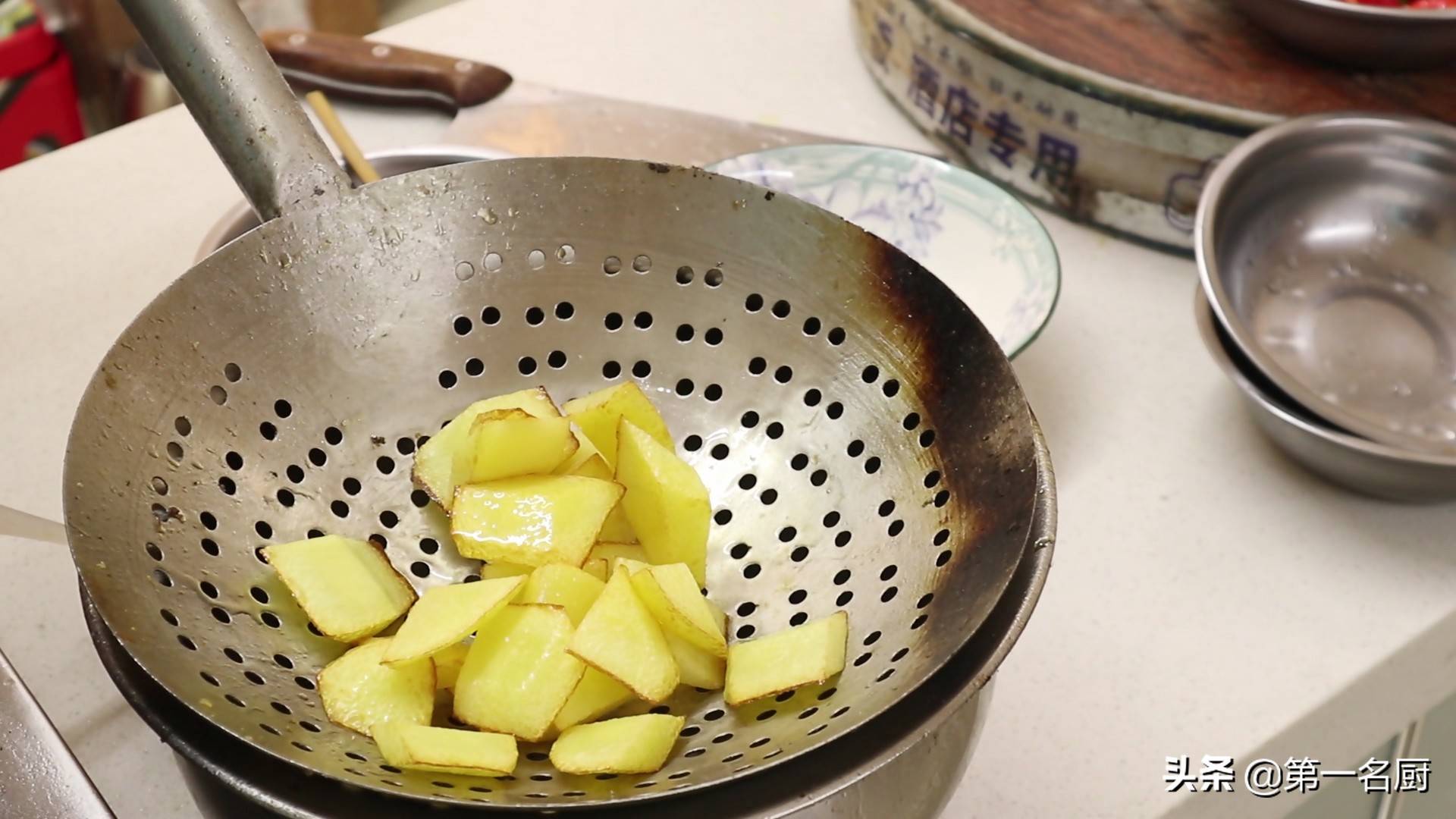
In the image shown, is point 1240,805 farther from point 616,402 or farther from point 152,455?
point 152,455

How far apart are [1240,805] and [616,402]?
1.32 feet

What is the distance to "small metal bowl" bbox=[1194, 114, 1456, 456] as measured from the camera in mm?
812

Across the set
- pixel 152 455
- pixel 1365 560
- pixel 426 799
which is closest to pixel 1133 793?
pixel 1365 560

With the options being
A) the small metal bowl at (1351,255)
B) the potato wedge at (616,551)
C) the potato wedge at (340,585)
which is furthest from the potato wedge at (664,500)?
the small metal bowl at (1351,255)

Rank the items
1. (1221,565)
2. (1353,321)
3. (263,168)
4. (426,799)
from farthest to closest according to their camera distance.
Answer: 1. (1353,321)
2. (1221,565)
3. (263,168)
4. (426,799)

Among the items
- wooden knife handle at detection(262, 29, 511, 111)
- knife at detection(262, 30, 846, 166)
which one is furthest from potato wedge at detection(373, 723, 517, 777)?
wooden knife handle at detection(262, 29, 511, 111)

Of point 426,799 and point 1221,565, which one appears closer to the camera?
point 426,799

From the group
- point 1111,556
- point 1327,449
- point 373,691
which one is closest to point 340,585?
point 373,691

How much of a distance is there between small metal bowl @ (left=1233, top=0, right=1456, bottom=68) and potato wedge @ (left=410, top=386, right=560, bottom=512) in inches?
25.3

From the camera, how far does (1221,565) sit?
0.74 m

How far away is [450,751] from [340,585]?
0.11 m

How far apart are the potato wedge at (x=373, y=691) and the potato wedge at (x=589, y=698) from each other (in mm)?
57

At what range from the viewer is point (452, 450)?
0.59 m

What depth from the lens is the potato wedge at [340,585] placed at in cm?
52
